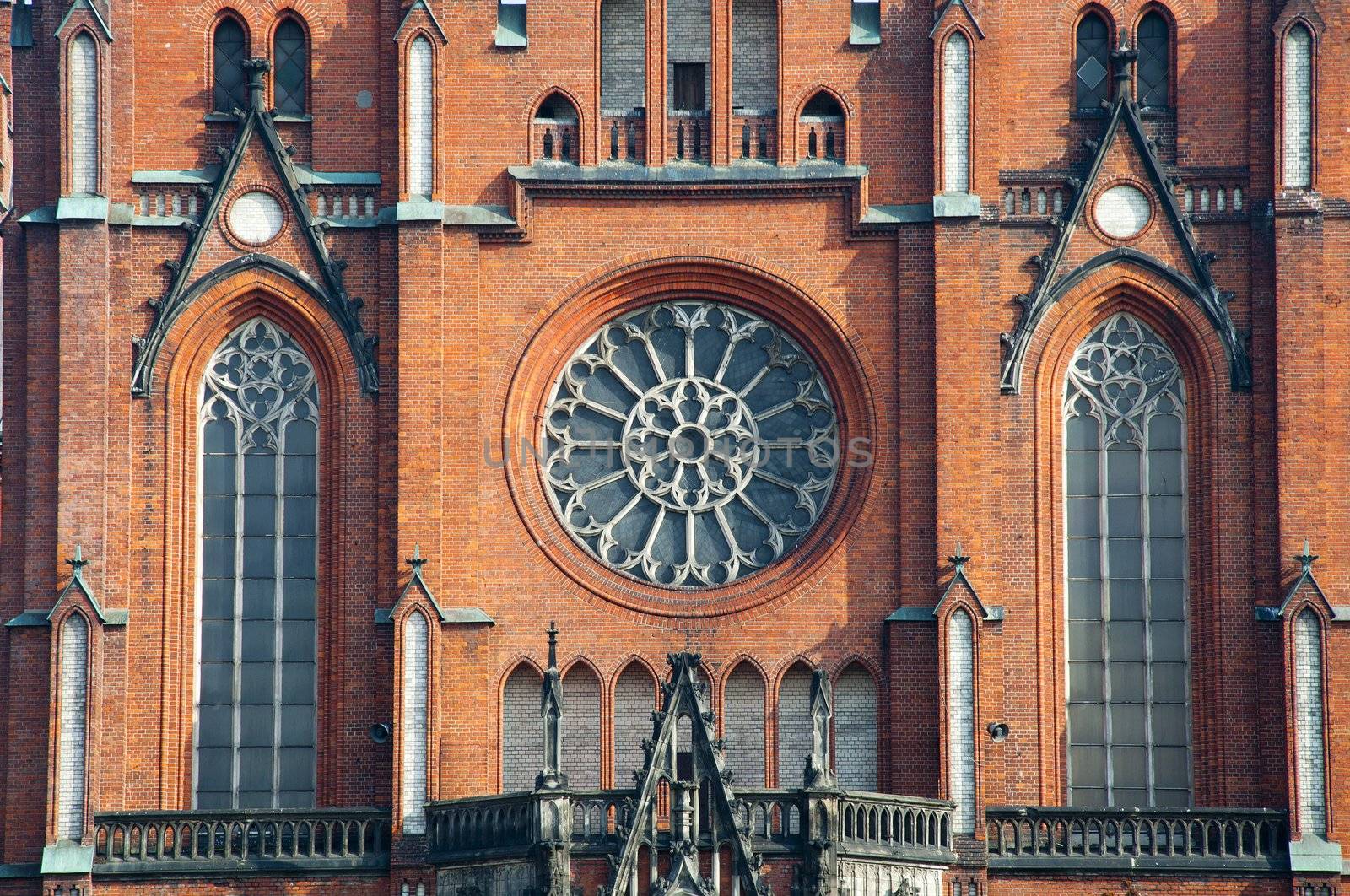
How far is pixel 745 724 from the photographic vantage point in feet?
164

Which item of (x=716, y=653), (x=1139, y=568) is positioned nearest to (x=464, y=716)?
(x=716, y=653)

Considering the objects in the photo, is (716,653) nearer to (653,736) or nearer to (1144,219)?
(653,736)

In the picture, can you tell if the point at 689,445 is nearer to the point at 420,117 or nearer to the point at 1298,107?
the point at 420,117

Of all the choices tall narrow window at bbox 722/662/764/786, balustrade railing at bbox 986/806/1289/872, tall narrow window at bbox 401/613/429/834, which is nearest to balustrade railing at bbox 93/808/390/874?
tall narrow window at bbox 401/613/429/834

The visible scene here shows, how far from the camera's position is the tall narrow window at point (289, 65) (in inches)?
2036

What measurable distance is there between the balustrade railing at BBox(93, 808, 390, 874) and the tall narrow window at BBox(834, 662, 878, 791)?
7.10m

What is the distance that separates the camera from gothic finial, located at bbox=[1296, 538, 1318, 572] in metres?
49.2

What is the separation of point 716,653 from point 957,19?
34.4ft

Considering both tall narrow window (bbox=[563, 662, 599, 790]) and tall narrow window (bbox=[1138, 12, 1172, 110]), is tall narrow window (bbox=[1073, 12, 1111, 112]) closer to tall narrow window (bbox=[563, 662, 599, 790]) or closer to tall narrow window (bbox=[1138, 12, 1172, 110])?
tall narrow window (bbox=[1138, 12, 1172, 110])

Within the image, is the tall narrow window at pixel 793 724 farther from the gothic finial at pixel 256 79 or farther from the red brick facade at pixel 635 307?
the gothic finial at pixel 256 79

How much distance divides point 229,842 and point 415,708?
338 cm

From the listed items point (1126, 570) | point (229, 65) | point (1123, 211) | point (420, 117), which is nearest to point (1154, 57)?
point (1123, 211)

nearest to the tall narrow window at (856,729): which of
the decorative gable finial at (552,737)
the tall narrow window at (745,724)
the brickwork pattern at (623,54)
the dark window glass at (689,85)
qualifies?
the tall narrow window at (745,724)

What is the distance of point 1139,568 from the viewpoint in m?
50.9
